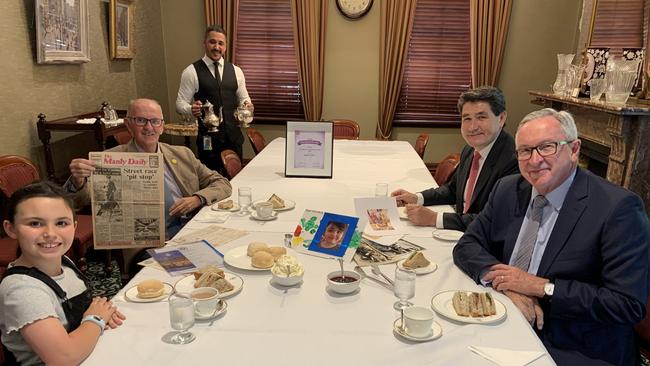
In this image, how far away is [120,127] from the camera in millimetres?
3906

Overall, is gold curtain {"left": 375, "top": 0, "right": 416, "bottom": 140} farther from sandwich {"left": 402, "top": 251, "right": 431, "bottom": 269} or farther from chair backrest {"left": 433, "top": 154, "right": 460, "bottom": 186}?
sandwich {"left": 402, "top": 251, "right": 431, "bottom": 269}

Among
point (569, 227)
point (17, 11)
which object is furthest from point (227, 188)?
point (17, 11)

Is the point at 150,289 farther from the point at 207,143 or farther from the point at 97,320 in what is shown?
the point at 207,143

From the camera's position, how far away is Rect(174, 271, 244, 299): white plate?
1.50m

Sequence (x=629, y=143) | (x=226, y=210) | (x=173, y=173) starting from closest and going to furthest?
(x=226, y=210) → (x=173, y=173) → (x=629, y=143)

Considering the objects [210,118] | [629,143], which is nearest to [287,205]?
[210,118]

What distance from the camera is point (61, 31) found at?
3.77 m

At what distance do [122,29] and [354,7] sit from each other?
2622 millimetres

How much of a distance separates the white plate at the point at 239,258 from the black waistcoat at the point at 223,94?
2.86 meters

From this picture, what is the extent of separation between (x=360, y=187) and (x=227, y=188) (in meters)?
0.81

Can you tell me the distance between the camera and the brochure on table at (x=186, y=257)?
1.70 meters

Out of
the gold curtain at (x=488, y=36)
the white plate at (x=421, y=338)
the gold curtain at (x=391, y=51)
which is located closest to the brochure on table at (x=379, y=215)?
the white plate at (x=421, y=338)

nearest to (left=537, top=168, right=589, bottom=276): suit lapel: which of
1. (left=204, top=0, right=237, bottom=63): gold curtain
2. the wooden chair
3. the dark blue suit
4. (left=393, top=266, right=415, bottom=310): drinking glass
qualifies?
the dark blue suit

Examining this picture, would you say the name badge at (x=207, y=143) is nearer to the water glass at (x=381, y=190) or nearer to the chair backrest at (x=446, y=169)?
the chair backrest at (x=446, y=169)
